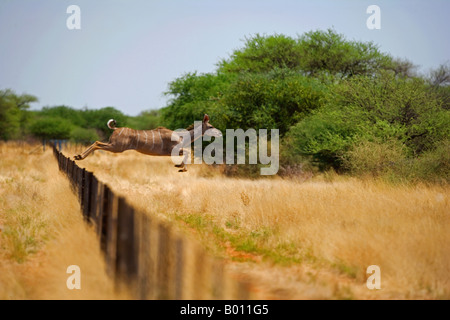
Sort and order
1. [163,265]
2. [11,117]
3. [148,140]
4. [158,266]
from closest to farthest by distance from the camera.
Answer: [158,266] → [163,265] → [148,140] → [11,117]

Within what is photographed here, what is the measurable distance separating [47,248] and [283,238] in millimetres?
4369


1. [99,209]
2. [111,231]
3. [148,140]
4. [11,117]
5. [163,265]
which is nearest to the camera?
[163,265]

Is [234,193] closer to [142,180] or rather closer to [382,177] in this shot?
[382,177]

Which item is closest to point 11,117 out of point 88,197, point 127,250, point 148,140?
point 148,140

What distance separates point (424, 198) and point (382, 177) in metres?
4.47

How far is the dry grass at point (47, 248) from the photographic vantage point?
5.93 m

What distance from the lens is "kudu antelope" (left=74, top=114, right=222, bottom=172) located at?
1493 centimetres

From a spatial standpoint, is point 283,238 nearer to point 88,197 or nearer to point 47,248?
point 88,197

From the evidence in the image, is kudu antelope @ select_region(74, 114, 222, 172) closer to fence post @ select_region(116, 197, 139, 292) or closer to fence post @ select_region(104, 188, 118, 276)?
fence post @ select_region(104, 188, 118, 276)

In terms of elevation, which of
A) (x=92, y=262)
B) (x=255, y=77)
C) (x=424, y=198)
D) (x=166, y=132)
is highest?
(x=255, y=77)

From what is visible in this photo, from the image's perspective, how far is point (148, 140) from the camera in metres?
15.6

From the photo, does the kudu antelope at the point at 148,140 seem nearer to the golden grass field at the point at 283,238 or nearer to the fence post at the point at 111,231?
the golden grass field at the point at 283,238

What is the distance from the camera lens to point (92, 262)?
641 centimetres
